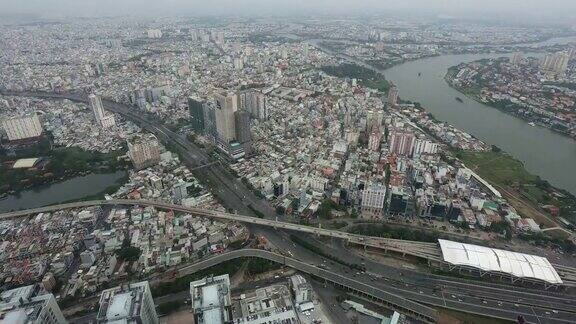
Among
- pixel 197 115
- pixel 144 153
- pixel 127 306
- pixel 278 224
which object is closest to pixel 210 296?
pixel 127 306

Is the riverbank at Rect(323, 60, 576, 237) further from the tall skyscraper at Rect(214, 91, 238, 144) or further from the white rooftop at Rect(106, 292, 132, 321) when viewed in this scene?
the white rooftop at Rect(106, 292, 132, 321)

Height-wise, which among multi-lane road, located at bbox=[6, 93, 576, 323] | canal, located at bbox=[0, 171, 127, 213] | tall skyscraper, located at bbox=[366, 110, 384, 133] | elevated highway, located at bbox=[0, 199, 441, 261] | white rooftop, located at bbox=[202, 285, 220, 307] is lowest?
canal, located at bbox=[0, 171, 127, 213]

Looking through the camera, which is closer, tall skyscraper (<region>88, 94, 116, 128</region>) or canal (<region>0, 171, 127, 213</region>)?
canal (<region>0, 171, 127, 213</region>)

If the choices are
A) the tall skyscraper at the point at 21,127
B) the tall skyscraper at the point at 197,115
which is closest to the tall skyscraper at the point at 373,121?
the tall skyscraper at the point at 197,115

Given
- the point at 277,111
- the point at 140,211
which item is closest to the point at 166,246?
the point at 140,211

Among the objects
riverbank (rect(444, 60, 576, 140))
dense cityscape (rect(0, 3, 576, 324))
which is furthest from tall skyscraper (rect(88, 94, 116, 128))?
riverbank (rect(444, 60, 576, 140))

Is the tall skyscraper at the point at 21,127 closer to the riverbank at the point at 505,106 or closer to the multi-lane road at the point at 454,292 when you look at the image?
the multi-lane road at the point at 454,292

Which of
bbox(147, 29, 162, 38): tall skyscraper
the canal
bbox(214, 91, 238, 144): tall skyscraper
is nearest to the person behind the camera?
the canal
